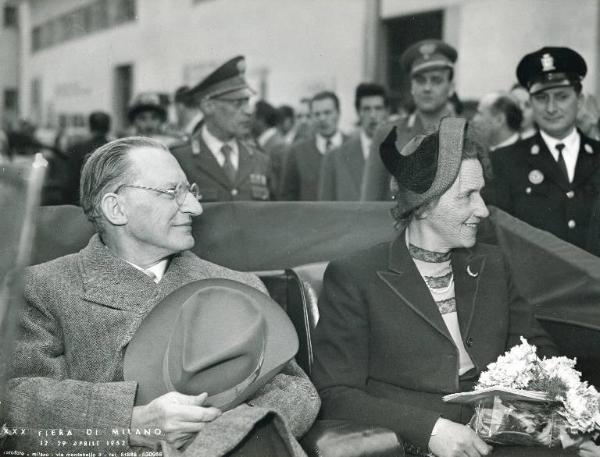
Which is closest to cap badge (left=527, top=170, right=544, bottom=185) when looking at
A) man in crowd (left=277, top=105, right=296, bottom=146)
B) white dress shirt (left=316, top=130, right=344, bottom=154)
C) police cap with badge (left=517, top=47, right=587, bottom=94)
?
police cap with badge (left=517, top=47, right=587, bottom=94)

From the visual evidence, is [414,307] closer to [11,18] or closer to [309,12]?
[309,12]

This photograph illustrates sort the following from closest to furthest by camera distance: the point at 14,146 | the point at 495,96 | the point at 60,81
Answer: the point at 495,96
the point at 14,146
the point at 60,81

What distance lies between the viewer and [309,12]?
1091 centimetres

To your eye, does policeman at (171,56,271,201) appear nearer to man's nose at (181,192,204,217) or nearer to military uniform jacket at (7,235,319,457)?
man's nose at (181,192,204,217)

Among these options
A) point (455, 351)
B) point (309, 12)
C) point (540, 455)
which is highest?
point (309, 12)

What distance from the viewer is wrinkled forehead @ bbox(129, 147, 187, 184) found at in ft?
8.79

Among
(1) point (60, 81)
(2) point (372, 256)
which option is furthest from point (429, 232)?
(1) point (60, 81)

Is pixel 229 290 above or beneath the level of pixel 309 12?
beneath

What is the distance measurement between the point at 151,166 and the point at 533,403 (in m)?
1.41

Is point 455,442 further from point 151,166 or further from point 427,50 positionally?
point 427,50

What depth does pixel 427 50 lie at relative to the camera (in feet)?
16.8

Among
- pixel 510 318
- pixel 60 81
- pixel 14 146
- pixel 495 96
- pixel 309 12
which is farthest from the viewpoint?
pixel 60 81

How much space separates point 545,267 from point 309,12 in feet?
27.6

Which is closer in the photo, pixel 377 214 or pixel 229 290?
pixel 229 290
